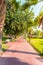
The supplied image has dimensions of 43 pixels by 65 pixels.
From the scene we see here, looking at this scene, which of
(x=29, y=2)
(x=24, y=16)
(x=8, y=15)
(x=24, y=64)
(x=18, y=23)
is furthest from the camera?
(x=24, y=16)

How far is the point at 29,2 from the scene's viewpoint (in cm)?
1789

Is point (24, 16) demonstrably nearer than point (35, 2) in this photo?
No

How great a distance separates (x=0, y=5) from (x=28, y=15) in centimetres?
3251

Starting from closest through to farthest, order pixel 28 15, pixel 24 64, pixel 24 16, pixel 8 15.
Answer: pixel 24 64 → pixel 8 15 → pixel 24 16 → pixel 28 15

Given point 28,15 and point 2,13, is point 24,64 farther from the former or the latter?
point 28,15

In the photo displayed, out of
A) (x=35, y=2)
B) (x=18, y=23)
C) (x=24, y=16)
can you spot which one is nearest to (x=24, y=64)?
(x=35, y=2)

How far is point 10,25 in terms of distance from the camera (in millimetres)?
40312

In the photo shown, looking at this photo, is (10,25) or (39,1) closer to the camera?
(39,1)

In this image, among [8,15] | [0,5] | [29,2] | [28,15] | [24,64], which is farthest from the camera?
[28,15]

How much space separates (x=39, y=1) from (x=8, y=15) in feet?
70.4

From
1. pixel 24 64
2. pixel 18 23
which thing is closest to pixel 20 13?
pixel 18 23

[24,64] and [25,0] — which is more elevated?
[25,0]

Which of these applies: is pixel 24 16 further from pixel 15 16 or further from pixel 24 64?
pixel 24 64

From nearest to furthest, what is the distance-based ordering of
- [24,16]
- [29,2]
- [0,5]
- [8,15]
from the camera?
1. [0,5]
2. [29,2]
3. [8,15]
4. [24,16]
